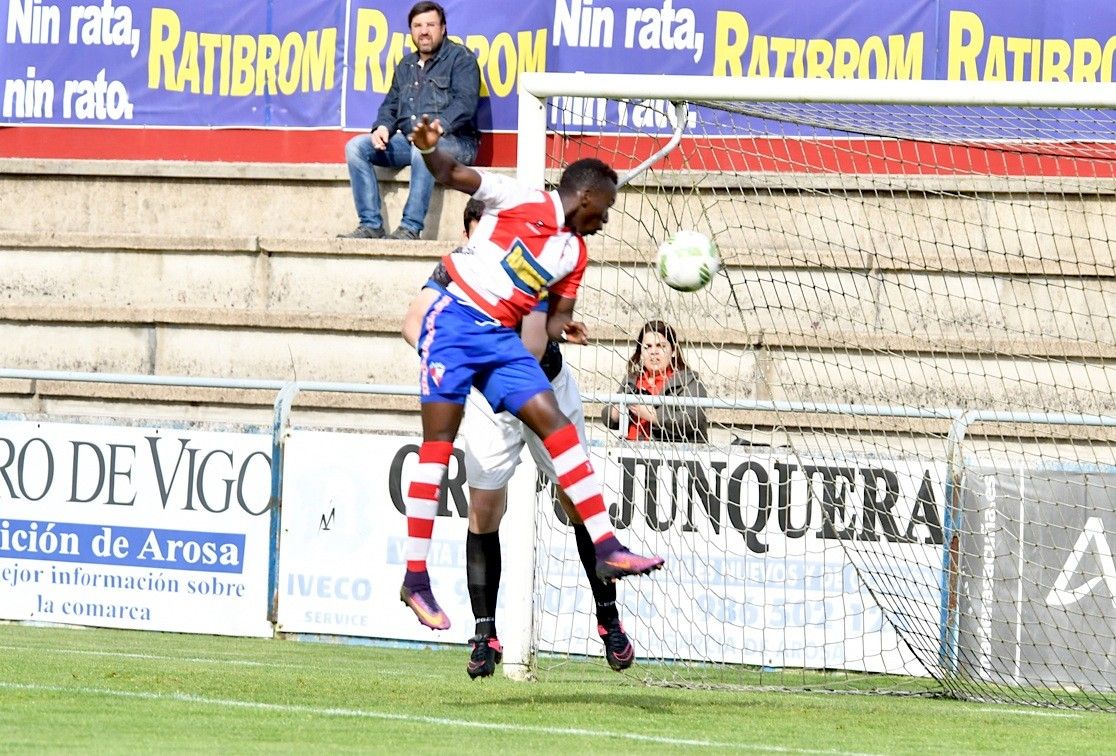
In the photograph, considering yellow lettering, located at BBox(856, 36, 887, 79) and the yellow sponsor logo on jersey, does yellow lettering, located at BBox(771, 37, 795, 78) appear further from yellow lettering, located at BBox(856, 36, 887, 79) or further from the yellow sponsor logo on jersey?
the yellow sponsor logo on jersey

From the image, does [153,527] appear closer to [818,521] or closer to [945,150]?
[818,521]

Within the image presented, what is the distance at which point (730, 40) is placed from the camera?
13711 mm

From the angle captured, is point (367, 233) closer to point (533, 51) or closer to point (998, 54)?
point (533, 51)

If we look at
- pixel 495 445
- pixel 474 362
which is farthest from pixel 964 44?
pixel 474 362

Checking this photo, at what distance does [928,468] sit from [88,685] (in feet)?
15.6

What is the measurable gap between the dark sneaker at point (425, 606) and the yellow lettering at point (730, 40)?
24.9 ft

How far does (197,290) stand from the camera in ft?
47.0

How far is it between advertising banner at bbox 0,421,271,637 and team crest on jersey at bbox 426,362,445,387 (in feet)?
12.4

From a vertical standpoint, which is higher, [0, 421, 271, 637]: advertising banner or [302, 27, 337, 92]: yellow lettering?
[302, 27, 337, 92]: yellow lettering

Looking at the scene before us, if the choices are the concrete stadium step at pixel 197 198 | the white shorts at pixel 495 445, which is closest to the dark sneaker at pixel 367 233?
the concrete stadium step at pixel 197 198

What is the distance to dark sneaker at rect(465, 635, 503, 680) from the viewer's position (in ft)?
23.8

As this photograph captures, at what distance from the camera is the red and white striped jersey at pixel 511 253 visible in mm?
7188

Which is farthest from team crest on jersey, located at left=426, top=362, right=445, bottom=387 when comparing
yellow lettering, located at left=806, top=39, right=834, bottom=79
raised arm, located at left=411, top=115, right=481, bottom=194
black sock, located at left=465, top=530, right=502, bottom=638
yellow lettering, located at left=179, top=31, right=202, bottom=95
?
yellow lettering, located at left=179, top=31, right=202, bottom=95

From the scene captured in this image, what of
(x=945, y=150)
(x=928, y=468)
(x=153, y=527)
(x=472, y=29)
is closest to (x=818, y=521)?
(x=928, y=468)
